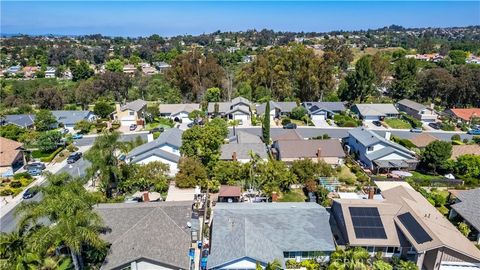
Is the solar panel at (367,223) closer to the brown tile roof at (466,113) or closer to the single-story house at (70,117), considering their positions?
the brown tile roof at (466,113)

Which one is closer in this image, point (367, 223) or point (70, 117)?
point (367, 223)

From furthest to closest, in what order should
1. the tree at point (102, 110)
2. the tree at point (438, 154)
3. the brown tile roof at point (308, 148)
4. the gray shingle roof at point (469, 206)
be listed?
1. the tree at point (102, 110)
2. the brown tile roof at point (308, 148)
3. the tree at point (438, 154)
4. the gray shingle roof at point (469, 206)

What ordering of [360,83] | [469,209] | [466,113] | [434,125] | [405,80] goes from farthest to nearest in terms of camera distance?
[405,80]
[360,83]
[466,113]
[434,125]
[469,209]

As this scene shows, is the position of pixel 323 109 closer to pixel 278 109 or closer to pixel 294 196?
pixel 278 109

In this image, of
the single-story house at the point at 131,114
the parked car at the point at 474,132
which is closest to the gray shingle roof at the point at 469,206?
the parked car at the point at 474,132

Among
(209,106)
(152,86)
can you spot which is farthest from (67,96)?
(209,106)

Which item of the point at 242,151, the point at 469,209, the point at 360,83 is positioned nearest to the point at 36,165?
the point at 242,151
